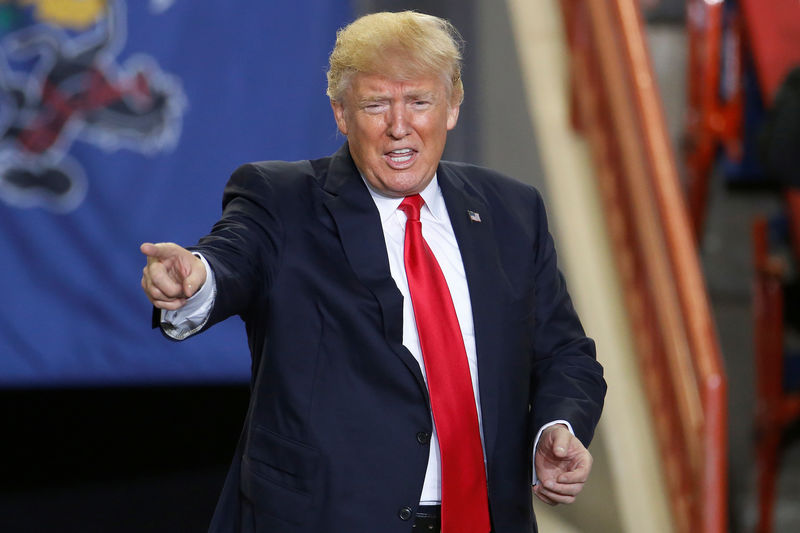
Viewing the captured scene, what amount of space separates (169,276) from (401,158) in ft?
1.42

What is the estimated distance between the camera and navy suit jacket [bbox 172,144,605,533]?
1.46 meters

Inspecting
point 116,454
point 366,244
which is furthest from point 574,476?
point 116,454

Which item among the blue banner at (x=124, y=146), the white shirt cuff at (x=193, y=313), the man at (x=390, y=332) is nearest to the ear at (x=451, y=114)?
the man at (x=390, y=332)

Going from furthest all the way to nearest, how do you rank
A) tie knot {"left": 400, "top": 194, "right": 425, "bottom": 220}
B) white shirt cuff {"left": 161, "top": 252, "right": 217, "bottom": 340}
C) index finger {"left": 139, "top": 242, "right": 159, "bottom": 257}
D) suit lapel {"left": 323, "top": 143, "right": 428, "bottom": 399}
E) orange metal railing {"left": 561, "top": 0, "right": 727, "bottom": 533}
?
1. orange metal railing {"left": 561, "top": 0, "right": 727, "bottom": 533}
2. tie knot {"left": 400, "top": 194, "right": 425, "bottom": 220}
3. suit lapel {"left": 323, "top": 143, "right": 428, "bottom": 399}
4. white shirt cuff {"left": 161, "top": 252, "right": 217, "bottom": 340}
5. index finger {"left": 139, "top": 242, "right": 159, "bottom": 257}

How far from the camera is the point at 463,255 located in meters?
1.57

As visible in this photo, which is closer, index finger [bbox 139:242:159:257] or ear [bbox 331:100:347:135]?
index finger [bbox 139:242:159:257]

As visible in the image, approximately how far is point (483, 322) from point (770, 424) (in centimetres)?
240

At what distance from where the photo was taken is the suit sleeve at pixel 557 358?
5.11 ft

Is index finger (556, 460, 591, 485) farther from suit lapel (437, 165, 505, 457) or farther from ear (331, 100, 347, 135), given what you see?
ear (331, 100, 347, 135)

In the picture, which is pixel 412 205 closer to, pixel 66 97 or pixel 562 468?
pixel 562 468

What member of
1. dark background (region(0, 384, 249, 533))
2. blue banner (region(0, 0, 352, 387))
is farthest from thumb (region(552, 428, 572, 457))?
blue banner (region(0, 0, 352, 387))

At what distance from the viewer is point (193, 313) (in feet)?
4.56

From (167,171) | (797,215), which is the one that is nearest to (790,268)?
(797,215)

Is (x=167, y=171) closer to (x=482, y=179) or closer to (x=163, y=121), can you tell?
(x=163, y=121)
